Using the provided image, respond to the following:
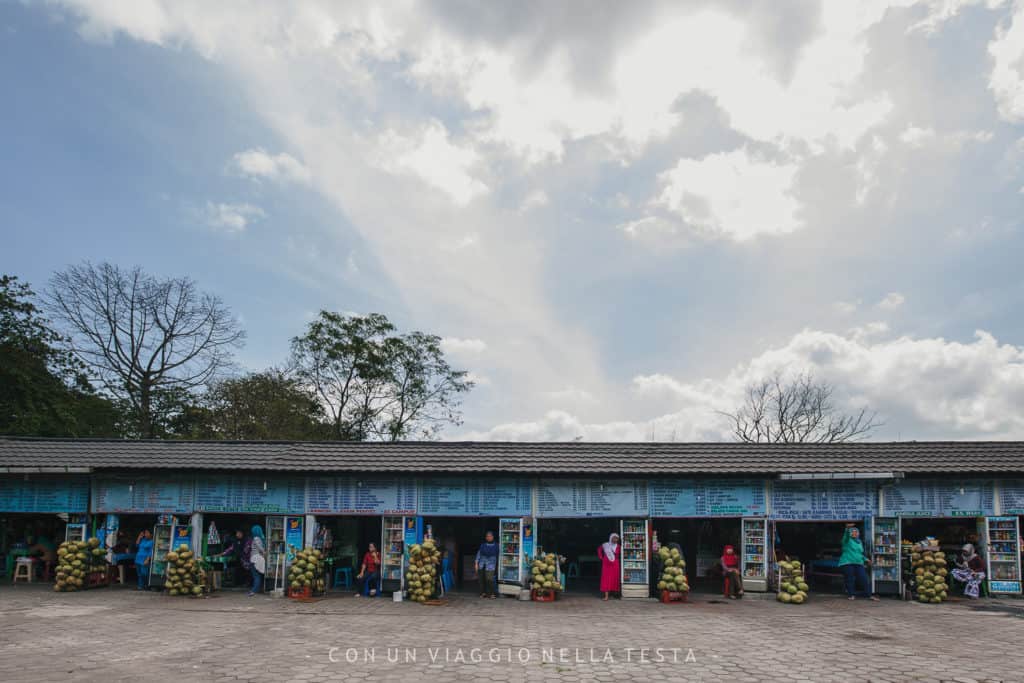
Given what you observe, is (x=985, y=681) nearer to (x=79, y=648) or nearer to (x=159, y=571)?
(x=79, y=648)

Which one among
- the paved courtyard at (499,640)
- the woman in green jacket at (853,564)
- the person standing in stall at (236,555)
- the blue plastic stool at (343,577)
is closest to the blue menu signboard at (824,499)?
the woman in green jacket at (853,564)

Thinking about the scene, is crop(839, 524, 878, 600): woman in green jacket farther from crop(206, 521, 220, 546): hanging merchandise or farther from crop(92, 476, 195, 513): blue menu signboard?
crop(92, 476, 195, 513): blue menu signboard

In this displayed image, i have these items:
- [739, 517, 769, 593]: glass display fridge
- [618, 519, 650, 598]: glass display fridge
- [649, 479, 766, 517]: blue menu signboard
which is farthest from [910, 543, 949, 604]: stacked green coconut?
[618, 519, 650, 598]: glass display fridge

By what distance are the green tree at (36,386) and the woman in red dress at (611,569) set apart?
2815cm

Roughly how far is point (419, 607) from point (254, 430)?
23943 mm

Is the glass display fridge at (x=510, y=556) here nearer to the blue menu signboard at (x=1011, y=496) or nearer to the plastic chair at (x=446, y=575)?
the plastic chair at (x=446, y=575)

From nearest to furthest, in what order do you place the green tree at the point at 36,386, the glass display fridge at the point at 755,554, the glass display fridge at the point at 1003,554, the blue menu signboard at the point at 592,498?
the glass display fridge at the point at 1003,554 → the glass display fridge at the point at 755,554 → the blue menu signboard at the point at 592,498 → the green tree at the point at 36,386

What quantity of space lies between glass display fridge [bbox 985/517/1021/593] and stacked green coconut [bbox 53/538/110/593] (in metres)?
21.5

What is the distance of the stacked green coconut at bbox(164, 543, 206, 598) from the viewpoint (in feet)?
51.4

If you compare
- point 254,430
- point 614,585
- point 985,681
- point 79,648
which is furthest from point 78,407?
point 985,681

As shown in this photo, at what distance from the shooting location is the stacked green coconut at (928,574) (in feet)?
49.9

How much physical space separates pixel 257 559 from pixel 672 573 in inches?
383

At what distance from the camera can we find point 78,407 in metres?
32.9

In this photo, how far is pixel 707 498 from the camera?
53.6 ft
